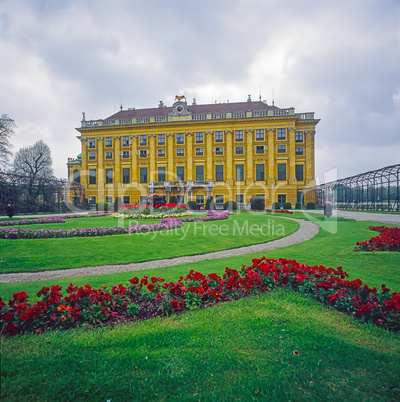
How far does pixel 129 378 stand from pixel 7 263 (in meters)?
8.12

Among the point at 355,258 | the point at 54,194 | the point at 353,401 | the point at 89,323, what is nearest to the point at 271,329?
the point at 353,401

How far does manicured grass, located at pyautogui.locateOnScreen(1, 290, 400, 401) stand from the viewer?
7.48ft

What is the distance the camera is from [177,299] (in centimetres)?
405

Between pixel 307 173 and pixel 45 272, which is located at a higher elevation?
pixel 307 173

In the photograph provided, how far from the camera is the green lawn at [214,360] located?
228 centimetres

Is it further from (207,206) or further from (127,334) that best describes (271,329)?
(207,206)

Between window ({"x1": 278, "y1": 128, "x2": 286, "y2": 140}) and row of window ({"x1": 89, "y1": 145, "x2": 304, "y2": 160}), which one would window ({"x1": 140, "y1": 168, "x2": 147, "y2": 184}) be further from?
window ({"x1": 278, "y1": 128, "x2": 286, "y2": 140})

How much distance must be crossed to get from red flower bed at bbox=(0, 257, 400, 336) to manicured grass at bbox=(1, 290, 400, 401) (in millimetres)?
257

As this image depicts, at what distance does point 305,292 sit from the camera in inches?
181

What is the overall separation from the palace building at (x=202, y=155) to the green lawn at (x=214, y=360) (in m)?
39.6

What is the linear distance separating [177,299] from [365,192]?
114ft

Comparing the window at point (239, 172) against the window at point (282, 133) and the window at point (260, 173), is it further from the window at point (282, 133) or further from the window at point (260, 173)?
the window at point (282, 133)

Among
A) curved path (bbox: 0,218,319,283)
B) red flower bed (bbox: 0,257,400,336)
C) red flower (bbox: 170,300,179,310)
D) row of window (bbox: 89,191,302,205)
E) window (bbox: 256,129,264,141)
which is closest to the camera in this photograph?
red flower bed (bbox: 0,257,400,336)

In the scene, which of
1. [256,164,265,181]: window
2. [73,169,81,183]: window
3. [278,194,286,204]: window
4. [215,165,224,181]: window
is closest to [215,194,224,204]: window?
[215,165,224,181]: window
